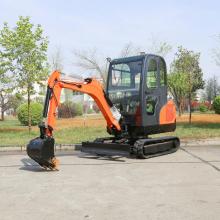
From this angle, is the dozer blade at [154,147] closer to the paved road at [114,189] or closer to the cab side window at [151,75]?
the paved road at [114,189]

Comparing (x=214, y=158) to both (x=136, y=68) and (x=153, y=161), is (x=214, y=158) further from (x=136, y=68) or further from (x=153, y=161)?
(x=136, y=68)

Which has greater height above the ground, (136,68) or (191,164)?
(136,68)

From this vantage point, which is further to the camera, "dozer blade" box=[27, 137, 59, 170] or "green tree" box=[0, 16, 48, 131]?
"green tree" box=[0, 16, 48, 131]

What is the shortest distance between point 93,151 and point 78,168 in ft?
5.62

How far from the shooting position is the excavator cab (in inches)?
452

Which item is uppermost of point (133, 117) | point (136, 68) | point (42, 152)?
point (136, 68)

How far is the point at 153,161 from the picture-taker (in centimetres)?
1095

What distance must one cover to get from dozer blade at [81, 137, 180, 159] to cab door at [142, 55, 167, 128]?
561mm

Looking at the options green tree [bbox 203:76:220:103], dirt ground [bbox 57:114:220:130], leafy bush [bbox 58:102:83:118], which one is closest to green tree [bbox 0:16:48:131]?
dirt ground [bbox 57:114:220:130]

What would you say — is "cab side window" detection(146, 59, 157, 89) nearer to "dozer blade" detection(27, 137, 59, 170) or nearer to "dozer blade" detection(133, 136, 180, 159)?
"dozer blade" detection(133, 136, 180, 159)

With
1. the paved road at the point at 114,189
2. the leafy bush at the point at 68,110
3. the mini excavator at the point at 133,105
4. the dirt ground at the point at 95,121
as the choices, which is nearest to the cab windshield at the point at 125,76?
the mini excavator at the point at 133,105

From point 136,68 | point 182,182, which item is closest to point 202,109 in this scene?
point 136,68

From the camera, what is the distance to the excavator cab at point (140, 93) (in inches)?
452

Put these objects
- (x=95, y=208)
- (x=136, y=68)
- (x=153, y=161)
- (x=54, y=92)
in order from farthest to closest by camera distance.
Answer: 1. (x=136, y=68)
2. (x=153, y=161)
3. (x=54, y=92)
4. (x=95, y=208)
